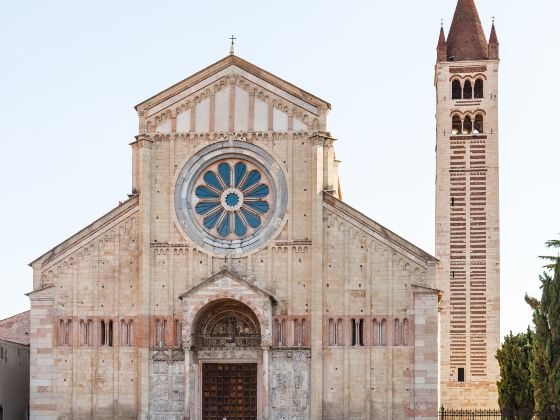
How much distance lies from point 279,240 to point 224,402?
5889 millimetres

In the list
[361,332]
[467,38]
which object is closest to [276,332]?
[361,332]

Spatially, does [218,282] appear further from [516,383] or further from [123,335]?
[516,383]

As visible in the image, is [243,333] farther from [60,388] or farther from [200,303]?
[60,388]

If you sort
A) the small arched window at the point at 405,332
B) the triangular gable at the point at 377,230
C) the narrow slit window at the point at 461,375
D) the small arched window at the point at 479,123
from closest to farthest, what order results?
the small arched window at the point at 405,332, the triangular gable at the point at 377,230, the narrow slit window at the point at 461,375, the small arched window at the point at 479,123

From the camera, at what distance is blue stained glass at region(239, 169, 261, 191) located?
38938 millimetres

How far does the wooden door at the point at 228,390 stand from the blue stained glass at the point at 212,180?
20.2 feet

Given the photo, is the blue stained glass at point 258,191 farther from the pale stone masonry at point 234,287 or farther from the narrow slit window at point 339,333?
the narrow slit window at point 339,333

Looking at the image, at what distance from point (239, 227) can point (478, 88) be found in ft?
48.4

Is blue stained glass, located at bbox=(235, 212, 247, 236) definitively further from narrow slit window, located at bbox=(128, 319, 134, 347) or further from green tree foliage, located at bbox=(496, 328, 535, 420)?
green tree foliage, located at bbox=(496, 328, 535, 420)

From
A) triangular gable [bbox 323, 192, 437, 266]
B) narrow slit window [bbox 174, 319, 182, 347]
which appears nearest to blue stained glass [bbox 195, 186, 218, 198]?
triangular gable [bbox 323, 192, 437, 266]

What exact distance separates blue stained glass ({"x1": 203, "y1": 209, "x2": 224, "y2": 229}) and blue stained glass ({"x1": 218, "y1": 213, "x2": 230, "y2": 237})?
0.23 metres

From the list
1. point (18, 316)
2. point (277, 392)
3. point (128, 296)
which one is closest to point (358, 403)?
point (277, 392)

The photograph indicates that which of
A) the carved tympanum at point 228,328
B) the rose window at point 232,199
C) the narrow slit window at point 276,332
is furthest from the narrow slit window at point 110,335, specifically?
the narrow slit window at point 276,332

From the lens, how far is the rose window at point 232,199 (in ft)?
127
